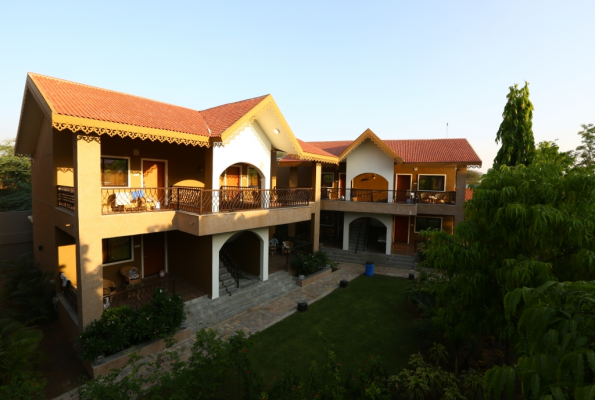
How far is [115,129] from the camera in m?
8.41

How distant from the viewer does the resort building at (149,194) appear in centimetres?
848

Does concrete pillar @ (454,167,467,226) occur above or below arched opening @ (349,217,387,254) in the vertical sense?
above

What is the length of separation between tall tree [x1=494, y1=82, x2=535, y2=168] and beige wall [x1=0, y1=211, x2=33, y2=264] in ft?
91.2

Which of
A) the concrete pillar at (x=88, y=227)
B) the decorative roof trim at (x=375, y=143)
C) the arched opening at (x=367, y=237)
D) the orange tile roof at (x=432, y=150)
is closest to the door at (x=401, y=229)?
the arched opening at (x=367, y=237)

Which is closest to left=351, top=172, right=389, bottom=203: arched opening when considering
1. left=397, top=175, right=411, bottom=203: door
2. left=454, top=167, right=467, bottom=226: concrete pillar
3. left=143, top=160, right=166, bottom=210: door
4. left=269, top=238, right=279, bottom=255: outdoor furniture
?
left=397, top=175, right=411, bottom=203: door

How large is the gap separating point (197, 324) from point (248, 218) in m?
4.29

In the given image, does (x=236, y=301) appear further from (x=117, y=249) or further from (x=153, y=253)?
(x=117, y=249)

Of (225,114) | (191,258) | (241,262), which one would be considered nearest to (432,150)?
(225,114)

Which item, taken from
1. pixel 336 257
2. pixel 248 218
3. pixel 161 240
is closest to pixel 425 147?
pixel 336 257

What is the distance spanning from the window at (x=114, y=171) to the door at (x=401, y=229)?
18251 millimetres

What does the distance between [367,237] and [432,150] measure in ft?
25.6

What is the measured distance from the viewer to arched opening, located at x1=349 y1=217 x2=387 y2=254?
20281 millimetres

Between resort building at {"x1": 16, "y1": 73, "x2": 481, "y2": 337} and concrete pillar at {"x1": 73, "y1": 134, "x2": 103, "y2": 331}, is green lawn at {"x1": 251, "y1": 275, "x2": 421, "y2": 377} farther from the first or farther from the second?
Result: concrete pillar at {"x1": 73, "y1": 134, "x2": 103, "y2": 331}

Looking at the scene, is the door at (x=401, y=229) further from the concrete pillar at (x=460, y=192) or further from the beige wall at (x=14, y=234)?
the beige wall at (x=14, y=234)
